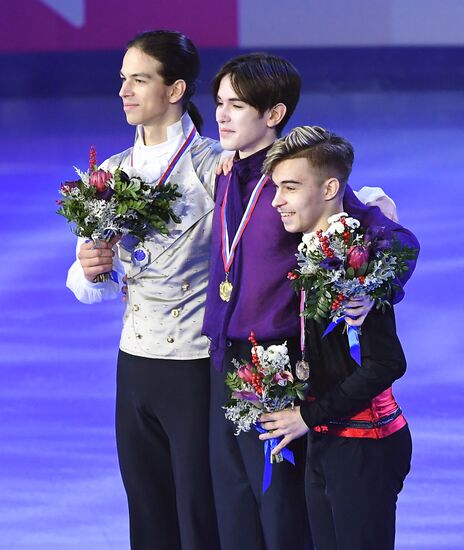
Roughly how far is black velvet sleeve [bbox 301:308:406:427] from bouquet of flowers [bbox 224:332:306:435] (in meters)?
0.10

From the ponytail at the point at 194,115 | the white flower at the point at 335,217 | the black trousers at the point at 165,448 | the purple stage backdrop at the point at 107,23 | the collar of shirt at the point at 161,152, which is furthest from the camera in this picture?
the purple stage backdrop at the point at 107,23

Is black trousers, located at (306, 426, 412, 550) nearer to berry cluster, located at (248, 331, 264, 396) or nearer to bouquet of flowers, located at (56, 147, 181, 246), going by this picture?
berry cluster, located at (248, 331, 264, 396)

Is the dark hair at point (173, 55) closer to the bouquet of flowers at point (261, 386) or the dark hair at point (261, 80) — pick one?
the dark hair at point (261, 80)

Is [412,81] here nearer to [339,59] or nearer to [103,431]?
[339,59]

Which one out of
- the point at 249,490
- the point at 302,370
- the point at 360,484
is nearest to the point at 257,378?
the point at 302,370

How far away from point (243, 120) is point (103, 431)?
8.34 ft

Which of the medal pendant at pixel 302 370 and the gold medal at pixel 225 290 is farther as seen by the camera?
the gold medal at pixel 225 290

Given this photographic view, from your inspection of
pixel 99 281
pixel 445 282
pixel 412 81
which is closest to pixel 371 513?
pixel 99 281

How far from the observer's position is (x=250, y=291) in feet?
12.3

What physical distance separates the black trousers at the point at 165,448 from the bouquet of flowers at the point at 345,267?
73 centimetres

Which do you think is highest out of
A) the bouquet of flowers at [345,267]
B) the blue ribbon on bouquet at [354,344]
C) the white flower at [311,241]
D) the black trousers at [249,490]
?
the white flower at [311,241]

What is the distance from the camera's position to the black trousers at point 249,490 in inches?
148

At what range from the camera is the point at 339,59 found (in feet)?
59.4

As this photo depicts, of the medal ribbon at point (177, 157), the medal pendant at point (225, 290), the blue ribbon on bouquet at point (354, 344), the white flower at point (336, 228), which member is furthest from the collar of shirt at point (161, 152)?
the blue ribbon on bouquet at point (354, 344)
